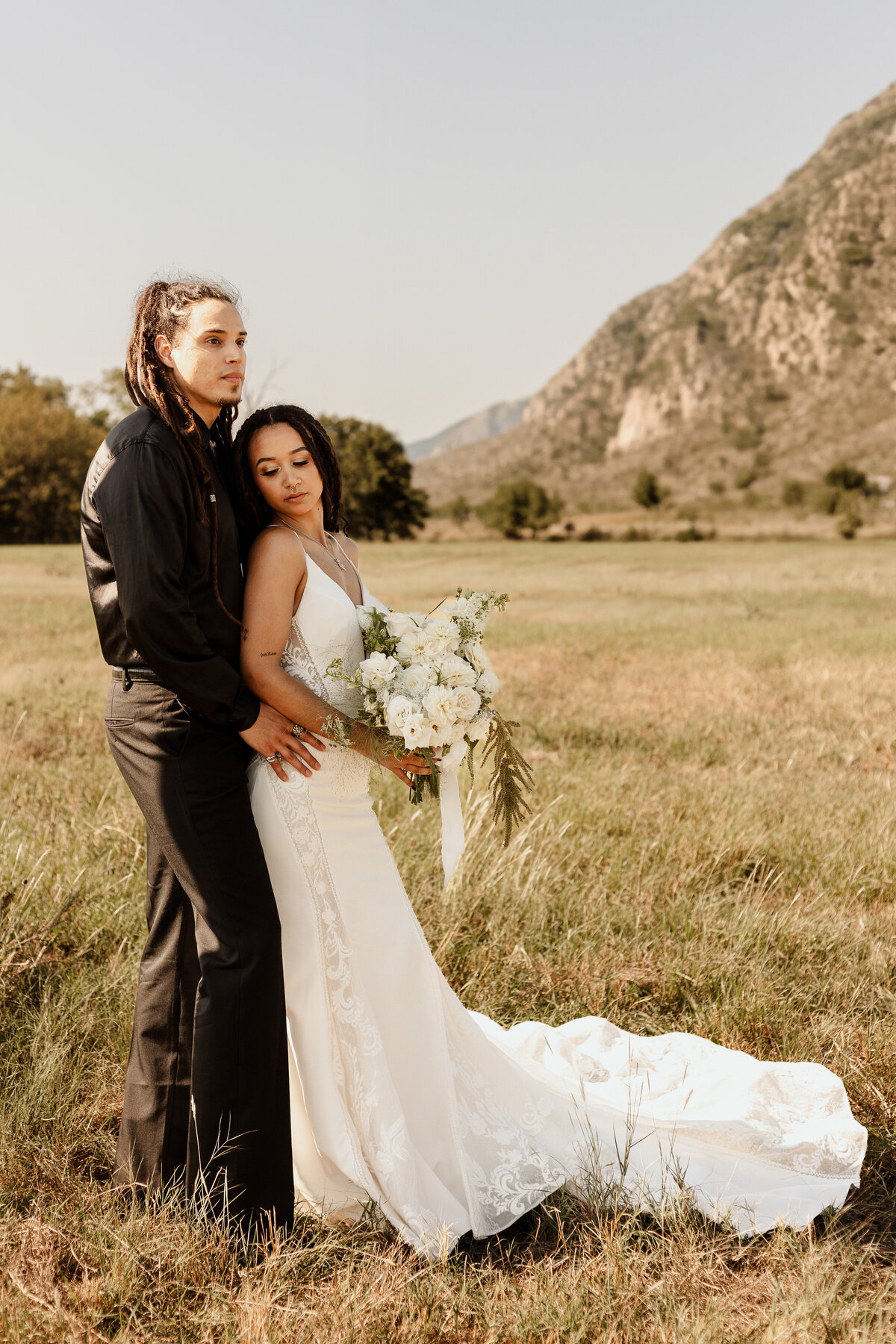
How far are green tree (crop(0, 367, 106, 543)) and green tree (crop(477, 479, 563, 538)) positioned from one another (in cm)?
Answer: 3028

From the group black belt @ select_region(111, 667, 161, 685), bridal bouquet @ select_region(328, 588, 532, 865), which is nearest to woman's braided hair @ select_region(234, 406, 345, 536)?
bridal bouquet @ select_region(328, 588, 532, 865)

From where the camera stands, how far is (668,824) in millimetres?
6418

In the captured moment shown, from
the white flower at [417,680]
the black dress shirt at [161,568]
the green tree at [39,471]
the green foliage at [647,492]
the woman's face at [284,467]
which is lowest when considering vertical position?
the white flower at [417,680]

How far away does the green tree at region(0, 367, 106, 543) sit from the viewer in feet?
210

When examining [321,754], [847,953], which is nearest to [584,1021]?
[847,953]

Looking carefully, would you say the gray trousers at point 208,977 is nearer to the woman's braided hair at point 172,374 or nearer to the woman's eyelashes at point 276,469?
the woman's braided hair at point 172,374

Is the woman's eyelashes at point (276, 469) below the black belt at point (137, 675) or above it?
above

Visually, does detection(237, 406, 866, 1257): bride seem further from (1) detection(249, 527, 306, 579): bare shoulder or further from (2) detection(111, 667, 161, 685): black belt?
(2) detection(111, 667, 161, 685): black belt

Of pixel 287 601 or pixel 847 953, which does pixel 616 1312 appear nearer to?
pixel 287 601

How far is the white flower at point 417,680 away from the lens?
10.1 ft

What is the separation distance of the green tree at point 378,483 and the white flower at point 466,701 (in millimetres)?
71864

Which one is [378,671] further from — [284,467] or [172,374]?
[172,374]

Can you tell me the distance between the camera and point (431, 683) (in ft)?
10.1

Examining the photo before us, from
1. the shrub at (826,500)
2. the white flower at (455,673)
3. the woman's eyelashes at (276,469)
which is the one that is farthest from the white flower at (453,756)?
the shrub at (826,500)
